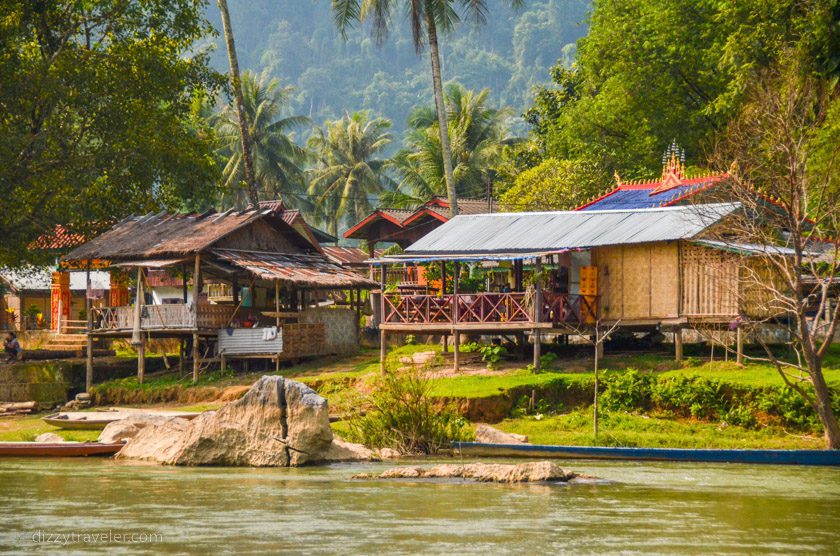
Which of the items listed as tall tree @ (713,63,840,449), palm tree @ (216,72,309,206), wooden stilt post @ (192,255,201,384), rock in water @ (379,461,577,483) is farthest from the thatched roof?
palm tree @ (216,72,309,206)

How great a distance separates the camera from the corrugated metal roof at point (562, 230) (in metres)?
28.6

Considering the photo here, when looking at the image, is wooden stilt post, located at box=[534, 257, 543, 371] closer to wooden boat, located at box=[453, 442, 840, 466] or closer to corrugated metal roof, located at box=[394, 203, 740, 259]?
corrugated metal roof, located at box=[394, 203, 740, 259]

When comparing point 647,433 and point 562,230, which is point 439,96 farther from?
point 647,433

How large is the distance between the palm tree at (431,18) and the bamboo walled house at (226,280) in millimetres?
4673

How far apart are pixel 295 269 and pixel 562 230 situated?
7.78 m

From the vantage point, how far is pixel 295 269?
35.0 m

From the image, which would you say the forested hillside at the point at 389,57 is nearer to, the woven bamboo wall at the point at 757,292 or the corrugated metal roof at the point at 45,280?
the corrugated metal roof at the point at 45,280

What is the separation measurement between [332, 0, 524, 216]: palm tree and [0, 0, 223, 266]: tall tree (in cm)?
467

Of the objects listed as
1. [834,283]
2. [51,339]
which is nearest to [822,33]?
[834,283]

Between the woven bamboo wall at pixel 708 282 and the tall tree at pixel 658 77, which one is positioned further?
the tall tree at pixel 658 77

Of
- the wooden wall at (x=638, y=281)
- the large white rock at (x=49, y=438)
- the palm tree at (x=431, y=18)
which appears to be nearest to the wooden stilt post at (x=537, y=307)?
the wooden wall at (x=638, y=281)

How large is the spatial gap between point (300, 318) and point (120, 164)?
654 cm

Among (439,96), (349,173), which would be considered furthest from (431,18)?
(349,173)

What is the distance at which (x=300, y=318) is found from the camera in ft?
116
